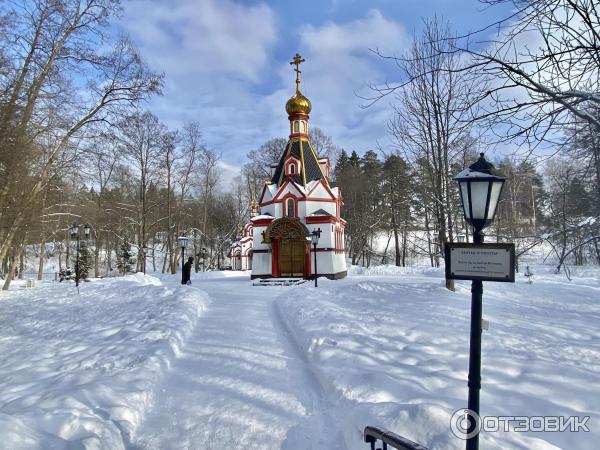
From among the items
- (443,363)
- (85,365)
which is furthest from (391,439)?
(85,365)

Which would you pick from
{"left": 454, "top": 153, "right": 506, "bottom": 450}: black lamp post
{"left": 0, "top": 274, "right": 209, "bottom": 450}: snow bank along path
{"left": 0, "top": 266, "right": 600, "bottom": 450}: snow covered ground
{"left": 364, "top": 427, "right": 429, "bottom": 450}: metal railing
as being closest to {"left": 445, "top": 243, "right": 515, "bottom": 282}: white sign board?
{"left": 454, "top": 153, "right": 506, "bottom": 450}: black lamp post

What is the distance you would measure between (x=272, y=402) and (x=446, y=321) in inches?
212

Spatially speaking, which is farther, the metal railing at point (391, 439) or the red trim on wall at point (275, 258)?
the red trim on wall at point (275, 258)

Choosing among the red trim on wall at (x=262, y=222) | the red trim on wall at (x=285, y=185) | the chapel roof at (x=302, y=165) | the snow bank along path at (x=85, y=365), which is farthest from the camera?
the chapel roof at (x=302, y=165)

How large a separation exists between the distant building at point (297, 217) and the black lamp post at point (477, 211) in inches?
786

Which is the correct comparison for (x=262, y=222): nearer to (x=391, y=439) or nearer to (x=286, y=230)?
(x=286, y=230)

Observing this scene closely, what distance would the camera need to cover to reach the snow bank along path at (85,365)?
3.96 meters

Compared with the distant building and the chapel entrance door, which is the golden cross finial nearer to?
the distant building

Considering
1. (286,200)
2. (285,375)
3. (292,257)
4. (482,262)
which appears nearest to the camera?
(482,262)

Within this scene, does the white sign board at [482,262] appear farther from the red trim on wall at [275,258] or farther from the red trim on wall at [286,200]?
the red trim on wall at [286,200]

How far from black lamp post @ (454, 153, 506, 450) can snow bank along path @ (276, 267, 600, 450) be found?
30.9 inches

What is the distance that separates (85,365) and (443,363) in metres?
6.02

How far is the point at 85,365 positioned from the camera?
6352 millimetres

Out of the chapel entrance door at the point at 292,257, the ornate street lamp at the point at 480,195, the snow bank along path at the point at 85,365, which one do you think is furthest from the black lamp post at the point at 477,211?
the chapel entrance door at the point at 292,257
